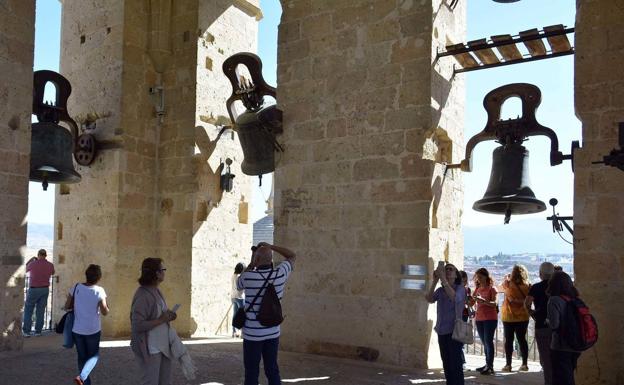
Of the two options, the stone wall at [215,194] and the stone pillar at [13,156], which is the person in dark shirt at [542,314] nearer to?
the stone wall at [215,194]

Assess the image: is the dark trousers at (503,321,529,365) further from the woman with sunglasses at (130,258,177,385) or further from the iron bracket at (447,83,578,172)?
the woman with sunglasses at (130,258,177,385)

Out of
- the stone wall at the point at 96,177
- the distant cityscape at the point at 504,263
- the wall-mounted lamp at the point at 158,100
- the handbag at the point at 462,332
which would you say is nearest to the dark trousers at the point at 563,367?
the handbag at the point at 462,332

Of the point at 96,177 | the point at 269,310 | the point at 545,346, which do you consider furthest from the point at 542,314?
the point at 96,177

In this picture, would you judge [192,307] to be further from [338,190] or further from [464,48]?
[464,48]

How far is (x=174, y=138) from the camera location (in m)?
7.76

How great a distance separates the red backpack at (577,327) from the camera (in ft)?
12.1

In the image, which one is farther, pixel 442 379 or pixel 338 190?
pixel 338 190

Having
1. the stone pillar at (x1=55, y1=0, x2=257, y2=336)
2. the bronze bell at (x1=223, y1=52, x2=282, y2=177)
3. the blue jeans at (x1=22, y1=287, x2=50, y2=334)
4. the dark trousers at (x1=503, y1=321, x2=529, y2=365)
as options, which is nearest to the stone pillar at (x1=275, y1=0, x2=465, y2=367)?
the bronze bell at (x1=223, y1=52, x2=282, y2=177)

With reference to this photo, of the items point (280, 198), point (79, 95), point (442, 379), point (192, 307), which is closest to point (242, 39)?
point (79, 95)

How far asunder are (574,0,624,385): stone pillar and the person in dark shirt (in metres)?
0.28

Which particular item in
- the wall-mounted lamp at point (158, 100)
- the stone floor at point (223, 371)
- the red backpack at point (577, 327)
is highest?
the wall-mounted lamp at point (158, 100)

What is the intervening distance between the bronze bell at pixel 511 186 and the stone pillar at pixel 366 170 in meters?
0.52

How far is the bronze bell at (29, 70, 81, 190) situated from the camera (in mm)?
6301

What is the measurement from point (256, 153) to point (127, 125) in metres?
2.25
